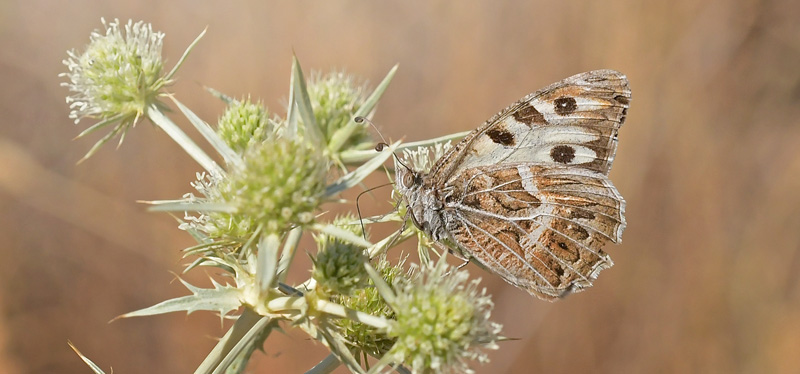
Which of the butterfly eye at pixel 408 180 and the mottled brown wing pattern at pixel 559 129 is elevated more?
the mottled brown wing pattern at pixel 559 129

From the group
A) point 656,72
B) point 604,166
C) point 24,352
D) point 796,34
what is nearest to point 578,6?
point 656,72

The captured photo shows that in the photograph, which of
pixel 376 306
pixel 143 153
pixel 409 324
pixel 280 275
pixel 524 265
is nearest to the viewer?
pixel 409 324

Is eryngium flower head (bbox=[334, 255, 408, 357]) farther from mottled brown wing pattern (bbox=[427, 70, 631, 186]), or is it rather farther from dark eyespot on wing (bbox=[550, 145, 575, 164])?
dark eyespot on wing (bbox=[550, 145, 575, 164])

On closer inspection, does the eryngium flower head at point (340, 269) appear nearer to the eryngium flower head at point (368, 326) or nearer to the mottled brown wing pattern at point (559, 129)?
the eryngium flower head at point (368, 326)

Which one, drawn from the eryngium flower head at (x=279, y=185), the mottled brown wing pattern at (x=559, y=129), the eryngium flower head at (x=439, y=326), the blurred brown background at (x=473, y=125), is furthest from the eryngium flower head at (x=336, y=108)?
the blurred brown background at (x=473, y=125)

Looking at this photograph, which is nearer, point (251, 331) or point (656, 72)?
point (251, 331)

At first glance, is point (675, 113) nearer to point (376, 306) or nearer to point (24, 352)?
point (376, 306)

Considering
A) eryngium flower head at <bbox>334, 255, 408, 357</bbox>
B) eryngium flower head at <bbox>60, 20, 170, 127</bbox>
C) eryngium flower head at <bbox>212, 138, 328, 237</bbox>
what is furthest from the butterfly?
eryngium flower head at <bbox>60, 20, 170, 127</bbox>

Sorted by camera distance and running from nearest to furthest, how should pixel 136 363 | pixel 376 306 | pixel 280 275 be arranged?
pixel 280 275 < pixel 376 306 < pixel 136 363
